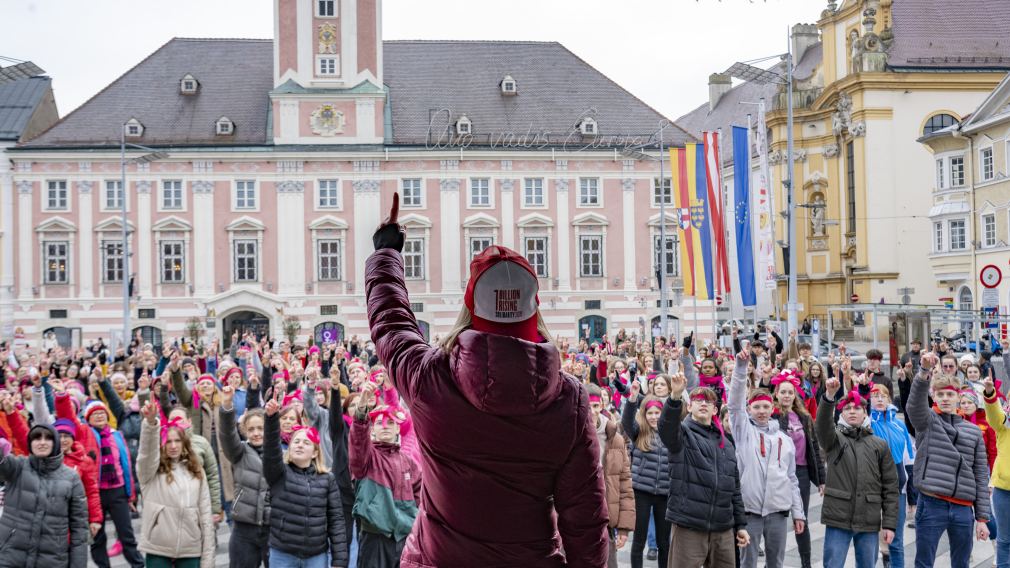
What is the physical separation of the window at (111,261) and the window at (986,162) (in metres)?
38.5

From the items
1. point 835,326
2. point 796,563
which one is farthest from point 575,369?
point 835,326

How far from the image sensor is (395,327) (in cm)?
331

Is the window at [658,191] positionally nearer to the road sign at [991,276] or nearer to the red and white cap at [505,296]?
the road sign at [991,276]

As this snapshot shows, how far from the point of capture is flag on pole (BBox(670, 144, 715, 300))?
1123 inches

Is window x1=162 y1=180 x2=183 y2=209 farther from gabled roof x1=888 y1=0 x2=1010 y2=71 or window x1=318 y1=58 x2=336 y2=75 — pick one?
gabled roof x1=888 y1=0 x2=1010 y2=71

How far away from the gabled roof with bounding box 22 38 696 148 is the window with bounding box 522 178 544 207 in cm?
242

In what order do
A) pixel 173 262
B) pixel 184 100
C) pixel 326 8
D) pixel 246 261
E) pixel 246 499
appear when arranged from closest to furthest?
1. pixel 246 499
2. pixel 173 262
3. pixel 326 8
4. pixel 246 261
5. pixel 184 100

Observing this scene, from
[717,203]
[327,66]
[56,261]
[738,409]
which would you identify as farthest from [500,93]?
[738,409]

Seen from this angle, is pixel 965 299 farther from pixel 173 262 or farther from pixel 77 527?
pixel 77 527

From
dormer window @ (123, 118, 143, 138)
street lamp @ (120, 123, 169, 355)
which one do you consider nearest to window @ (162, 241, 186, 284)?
street lamp @ (120, 123, 169, 355)

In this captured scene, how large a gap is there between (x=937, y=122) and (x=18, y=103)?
48.1m

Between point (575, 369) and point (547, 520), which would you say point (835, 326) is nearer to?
point (575, 369)

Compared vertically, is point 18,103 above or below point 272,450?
above

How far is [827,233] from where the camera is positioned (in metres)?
58.9
